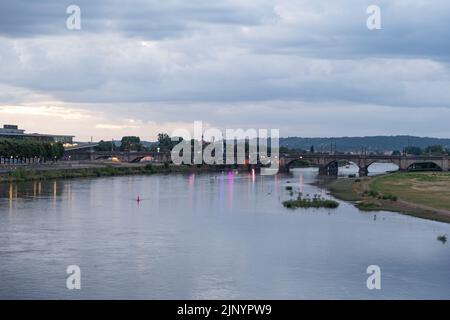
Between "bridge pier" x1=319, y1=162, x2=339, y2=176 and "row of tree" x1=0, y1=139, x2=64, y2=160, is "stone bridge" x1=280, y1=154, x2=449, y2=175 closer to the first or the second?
"bridge pier" x1=319, y1=162, x2=339, y2=176

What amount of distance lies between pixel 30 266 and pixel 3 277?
2809 mm

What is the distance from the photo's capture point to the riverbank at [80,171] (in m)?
116

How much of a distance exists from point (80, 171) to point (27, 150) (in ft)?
77.3

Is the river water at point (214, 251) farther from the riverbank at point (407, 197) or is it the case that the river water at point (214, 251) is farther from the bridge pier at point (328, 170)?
the bridge pier at point (328, 170)

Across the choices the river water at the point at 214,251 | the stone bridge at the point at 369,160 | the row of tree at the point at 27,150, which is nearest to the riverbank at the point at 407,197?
the river water at the point at 214,251

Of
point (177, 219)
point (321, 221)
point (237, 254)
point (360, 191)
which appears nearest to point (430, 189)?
point (360, 191)

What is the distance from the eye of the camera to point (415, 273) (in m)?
40.6

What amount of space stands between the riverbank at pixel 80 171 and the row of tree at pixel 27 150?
975 cm

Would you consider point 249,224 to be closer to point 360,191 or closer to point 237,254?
point 237,254

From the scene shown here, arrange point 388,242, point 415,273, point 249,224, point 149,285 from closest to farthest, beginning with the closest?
point 149,285
point 415,273
point 388,242
point 249,224

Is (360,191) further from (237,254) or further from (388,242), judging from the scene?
(237,254)

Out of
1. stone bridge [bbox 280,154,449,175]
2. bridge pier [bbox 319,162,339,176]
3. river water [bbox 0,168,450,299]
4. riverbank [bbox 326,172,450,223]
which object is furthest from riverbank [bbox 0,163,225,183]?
riverbank [bbox 326,172,450,223]
